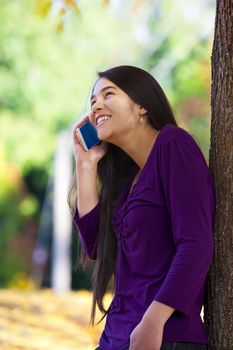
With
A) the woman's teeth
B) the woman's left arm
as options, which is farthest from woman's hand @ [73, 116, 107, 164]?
the woman's left arm

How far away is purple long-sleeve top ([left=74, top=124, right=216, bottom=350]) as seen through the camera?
8.36 feet

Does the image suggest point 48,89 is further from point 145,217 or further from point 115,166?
point 145,217

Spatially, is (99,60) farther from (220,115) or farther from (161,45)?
(220,115)

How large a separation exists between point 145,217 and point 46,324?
15.5 ft

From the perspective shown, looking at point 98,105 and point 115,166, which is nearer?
point 98,105

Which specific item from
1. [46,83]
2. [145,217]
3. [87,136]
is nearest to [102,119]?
[87,136]

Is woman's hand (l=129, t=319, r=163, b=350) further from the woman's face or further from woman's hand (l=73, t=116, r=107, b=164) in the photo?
woman's hand (l=73, t=116, r=107, b=164)

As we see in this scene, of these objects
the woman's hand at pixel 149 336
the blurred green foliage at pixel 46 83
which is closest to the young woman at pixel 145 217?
the woman's hand at pixel 149 336

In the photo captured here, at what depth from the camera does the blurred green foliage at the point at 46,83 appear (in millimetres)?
18734

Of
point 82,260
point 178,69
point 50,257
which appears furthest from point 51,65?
point 82,260

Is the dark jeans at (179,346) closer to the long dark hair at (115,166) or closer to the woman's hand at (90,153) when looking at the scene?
the long dark hair at (115,166)

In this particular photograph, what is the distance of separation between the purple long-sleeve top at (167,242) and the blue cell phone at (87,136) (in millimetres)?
502

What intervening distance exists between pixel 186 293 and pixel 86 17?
56.9 feet

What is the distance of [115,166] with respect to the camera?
3.26 meters
